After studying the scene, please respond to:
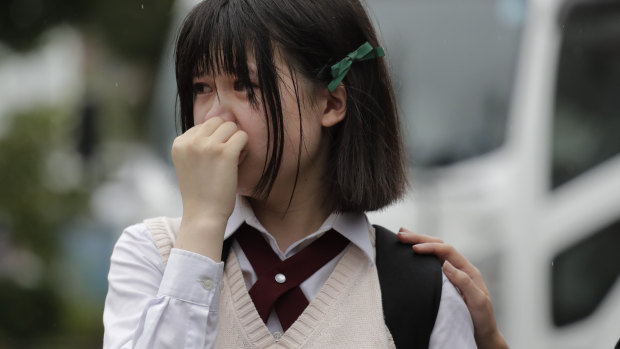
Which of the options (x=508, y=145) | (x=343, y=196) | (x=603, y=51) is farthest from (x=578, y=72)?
(x=343, y=196)

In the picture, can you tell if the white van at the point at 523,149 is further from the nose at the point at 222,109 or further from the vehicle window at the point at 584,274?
the nose at the point at 222,109

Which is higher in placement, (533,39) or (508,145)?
(533,39)

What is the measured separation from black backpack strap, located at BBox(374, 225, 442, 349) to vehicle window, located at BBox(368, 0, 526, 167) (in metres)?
3.85

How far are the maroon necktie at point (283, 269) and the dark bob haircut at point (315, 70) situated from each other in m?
0.09

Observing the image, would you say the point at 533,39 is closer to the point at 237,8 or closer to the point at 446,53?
the point at 446,53

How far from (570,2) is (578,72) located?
443 millimetres

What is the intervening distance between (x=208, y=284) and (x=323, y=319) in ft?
0.76

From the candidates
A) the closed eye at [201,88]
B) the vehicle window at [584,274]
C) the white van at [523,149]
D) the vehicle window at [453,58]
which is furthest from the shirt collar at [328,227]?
the vehicle window at [453,58]

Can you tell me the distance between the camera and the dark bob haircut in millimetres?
1618

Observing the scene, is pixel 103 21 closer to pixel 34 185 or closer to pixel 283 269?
pixel 34 185

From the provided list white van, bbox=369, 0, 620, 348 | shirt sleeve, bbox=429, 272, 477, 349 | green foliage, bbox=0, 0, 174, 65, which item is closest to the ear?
shirt sleeve, bbox=429, 272, 477, 349

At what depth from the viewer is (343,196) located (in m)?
1.75

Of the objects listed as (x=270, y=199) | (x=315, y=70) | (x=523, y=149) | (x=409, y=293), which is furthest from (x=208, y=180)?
(x=523, y=149)

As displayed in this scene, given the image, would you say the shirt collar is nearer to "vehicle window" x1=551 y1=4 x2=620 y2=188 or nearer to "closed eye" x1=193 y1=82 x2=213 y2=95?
"closed eye" x1=193 y1=82 x2=213 y2=95
